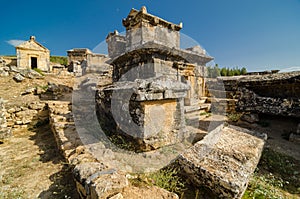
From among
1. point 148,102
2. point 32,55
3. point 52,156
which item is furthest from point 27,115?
point 32,55

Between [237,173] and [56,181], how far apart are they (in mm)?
2989

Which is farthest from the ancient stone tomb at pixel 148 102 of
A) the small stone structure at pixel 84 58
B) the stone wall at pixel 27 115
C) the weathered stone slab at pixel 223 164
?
the small stone structure at pixel 84 58

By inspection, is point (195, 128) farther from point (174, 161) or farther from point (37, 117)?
point (37, 117)

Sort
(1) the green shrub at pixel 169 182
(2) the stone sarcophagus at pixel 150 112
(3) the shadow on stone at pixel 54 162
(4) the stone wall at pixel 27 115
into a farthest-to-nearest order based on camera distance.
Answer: (4) the stone wall at pixel 27 115
(2) the stone sarcophagus at pixel 150 112
(3) the shadow on stone at pixel 54 162
(1) the green shrub at pixel 169 182

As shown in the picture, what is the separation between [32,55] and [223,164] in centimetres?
2350

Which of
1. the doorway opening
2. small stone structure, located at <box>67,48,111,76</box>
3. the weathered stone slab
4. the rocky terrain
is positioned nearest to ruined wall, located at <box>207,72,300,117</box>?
the rocky terrain

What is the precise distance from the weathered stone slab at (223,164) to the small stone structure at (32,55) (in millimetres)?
22477

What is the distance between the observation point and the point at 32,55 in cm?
1670

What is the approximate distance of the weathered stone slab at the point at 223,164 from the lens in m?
1.42

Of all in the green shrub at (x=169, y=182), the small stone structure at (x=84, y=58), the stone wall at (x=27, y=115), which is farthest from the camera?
the small stone structure at (x=84, y=58)

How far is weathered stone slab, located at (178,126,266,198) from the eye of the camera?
1.42 metres

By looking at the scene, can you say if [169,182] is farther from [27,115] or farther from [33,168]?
[27,115]

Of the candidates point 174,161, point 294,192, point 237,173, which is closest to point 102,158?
point 174,161

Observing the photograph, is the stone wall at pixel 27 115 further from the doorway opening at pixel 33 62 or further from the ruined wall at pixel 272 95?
the doorway opening at pixel 33 62
